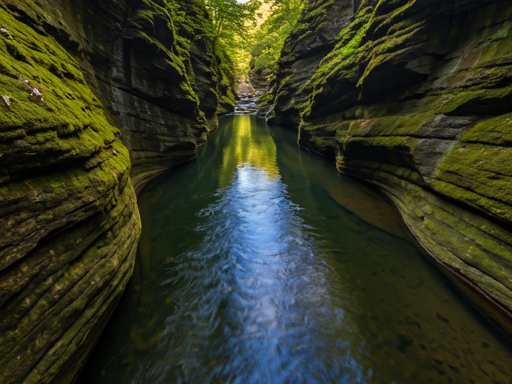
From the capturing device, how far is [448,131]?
604 cm

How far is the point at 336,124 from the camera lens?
13492 millimetres

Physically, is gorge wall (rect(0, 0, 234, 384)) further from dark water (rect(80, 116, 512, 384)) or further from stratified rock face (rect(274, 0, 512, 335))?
stratified rock face (rect(274, 0, 512, 335))

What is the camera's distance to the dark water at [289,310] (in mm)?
3322

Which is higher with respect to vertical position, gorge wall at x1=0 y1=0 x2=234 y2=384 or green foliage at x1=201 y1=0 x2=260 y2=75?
green foliage at x1=201 y1=0 x2=260 y2=75

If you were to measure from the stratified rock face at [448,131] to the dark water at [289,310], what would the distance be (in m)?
0.85

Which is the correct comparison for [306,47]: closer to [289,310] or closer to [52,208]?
[289,310]

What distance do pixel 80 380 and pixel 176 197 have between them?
7.02 meters

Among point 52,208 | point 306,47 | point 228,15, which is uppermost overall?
point 228,15

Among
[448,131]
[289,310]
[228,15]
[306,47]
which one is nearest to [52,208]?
[289,310]

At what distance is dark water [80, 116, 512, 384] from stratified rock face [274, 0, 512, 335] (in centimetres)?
85

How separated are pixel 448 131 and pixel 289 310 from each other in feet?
23.2

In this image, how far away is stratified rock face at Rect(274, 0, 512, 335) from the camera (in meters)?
4.42

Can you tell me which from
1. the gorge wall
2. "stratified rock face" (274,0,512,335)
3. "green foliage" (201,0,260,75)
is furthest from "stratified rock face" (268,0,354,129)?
the gorge wall

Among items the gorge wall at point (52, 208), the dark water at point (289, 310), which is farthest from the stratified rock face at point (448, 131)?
the gorge wall at point (52, 208)
